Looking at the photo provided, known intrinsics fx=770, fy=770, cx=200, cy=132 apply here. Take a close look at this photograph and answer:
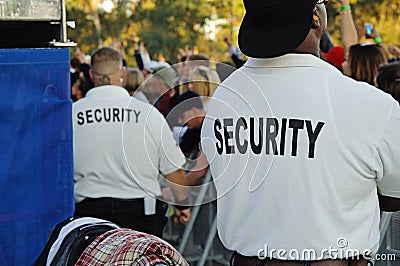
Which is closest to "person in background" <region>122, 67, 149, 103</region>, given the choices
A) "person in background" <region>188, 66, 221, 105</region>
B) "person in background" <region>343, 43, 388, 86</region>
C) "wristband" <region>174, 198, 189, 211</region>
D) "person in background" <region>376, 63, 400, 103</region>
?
"person in background" <region>188, 66, 221, 105</region>

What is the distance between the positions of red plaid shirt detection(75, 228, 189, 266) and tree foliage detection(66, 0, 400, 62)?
76.6ft

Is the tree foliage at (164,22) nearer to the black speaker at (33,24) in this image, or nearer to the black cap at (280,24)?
the black speaker at (33,24)

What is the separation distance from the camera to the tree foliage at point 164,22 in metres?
26.6

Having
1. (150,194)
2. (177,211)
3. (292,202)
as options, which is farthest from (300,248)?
(177,211)

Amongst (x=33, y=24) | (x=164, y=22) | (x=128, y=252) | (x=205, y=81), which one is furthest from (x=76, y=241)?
(x=164, y=22)

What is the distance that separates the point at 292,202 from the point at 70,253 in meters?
0.83

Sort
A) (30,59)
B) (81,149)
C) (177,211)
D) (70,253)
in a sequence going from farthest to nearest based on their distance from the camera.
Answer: (177,211) < (81,149) < (30,59) < (70,253)

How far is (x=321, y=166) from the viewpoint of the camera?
281 cm

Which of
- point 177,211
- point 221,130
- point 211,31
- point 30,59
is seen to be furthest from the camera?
point 211,31

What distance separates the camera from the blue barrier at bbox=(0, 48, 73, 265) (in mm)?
3697

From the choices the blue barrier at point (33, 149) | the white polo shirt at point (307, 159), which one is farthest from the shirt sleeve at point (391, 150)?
→ the blue barrier at point (33, 149)

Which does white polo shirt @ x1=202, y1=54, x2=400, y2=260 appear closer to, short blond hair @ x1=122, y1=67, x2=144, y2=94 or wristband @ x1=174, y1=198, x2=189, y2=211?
wristband @ x1=174, y1=198, x2=189, y2=211

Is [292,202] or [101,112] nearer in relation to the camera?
[292,202]

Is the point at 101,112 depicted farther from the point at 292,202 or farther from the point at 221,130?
the point at 292,202
